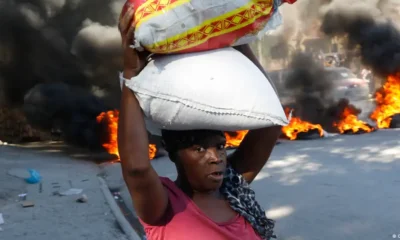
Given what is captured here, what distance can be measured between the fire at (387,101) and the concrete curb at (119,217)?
7.73m

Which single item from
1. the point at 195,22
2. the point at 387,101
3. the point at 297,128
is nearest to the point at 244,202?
the point at 195,22

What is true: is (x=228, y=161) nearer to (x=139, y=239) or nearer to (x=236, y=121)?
(x=236, y=121)

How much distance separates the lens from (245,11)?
68.1 inches

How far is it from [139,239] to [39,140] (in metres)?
9.37

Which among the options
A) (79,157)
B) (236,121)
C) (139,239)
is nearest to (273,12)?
(236,121)

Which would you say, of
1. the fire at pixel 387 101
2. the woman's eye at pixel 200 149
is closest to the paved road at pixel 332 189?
the fire at pixel 387 101

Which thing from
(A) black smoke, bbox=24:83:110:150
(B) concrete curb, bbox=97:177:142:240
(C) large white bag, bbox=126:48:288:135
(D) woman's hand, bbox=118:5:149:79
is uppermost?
(D) woman's hand, bbox=118:5:149:79

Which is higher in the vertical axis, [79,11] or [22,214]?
[79,11]

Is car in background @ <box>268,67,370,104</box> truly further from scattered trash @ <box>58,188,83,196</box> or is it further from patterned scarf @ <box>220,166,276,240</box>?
patterned scarf @ <box>220,166,276,240</box>

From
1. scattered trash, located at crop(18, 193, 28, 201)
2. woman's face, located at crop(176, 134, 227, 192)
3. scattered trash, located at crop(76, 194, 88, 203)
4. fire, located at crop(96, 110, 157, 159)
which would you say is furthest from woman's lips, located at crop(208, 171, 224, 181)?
fire, located at crop(96, 110, 157, 159)

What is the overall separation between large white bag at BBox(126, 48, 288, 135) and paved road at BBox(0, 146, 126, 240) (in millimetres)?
3707

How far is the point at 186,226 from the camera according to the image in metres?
1.74

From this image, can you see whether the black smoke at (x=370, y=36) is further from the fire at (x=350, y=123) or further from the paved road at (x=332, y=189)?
the paved road at (x=332, y=189)

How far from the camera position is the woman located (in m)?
1.63
